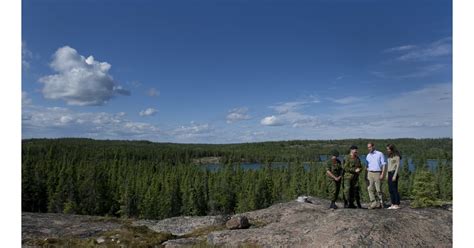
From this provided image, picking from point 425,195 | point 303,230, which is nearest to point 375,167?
point 303,230

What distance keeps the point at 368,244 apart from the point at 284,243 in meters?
2.93

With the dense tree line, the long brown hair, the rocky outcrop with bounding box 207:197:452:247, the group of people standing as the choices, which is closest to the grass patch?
the rocky outcrop with bounding box 207:197:452:247

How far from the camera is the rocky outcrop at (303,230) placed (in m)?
14.5

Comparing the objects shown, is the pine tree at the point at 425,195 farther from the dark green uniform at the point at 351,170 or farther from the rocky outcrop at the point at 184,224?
the rocky outcrop at the point at 184,224

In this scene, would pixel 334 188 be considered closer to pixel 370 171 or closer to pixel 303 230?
pixel 370 171

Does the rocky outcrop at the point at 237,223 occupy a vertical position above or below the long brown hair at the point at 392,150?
below

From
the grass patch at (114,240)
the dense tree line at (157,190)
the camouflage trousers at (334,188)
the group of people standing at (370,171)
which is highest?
the group of people standing at (370,171)

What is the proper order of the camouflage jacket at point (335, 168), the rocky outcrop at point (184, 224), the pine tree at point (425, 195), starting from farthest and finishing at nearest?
the rocky outcrop at point (184, 224)
the pine tree at point (425, 195)
the camouflage jacket at point (335, 168)

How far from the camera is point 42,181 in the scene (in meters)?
89.4

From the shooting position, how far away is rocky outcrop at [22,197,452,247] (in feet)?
47.7

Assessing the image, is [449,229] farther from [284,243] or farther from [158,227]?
[158,227]

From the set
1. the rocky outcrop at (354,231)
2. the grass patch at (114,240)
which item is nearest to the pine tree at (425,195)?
the rocky outcrop at (354,231)

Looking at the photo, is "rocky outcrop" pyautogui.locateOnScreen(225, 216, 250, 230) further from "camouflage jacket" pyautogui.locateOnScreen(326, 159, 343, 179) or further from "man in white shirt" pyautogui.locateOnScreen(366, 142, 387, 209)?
"man in white shirt" pyautogui.locateOnScreen(366, 142, 387, 209)
